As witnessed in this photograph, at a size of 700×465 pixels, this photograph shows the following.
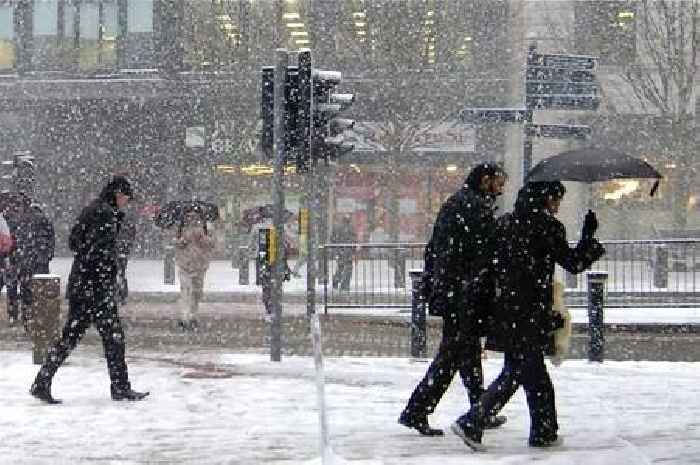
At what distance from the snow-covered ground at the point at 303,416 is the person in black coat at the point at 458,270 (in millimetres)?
359

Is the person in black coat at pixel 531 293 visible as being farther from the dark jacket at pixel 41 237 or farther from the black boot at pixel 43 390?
the dark jacket at pixel 41 237

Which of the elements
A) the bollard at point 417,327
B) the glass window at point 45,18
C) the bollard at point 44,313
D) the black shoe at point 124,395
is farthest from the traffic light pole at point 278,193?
the glass window at point 45,18

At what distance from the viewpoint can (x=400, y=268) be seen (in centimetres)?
1738

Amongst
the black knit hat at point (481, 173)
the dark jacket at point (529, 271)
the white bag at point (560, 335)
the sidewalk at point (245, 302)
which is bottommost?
the sidewalk at point (245, 302)

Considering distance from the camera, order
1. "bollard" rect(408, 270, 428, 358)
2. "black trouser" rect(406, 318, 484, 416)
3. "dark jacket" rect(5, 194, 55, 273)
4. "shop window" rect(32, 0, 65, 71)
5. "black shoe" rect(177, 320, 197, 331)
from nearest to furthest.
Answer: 1. "black trouser" rect(406, 318, 484, 416)
2. "bollard" rect(408, 270, 428, 358)
3. "dark jacket" rect(5, 194, 55, 273)
4. "black shoe" rect(177, 320, 197, 331)
5. "shop window" rect(32, 0, 65, 71)

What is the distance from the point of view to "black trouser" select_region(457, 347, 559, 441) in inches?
262

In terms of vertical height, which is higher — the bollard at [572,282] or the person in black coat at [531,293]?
the person in black coat at [531,293]

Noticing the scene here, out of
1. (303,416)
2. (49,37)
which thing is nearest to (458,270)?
(303,416)

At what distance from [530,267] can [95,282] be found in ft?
11.9

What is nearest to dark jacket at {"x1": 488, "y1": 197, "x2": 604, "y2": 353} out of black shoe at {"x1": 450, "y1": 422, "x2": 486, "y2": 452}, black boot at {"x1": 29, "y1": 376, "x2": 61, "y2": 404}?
black shoe at {"x1": 450, "y1": 422, "x2": 486, "y2": 452}

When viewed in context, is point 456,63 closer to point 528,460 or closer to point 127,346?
point 127,346

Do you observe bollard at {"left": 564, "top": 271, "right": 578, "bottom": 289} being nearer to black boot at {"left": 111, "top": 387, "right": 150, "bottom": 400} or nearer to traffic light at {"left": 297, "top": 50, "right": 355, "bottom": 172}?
traffic light at {"left": 297, "top": 50, "right": 355, "bottom": 172}

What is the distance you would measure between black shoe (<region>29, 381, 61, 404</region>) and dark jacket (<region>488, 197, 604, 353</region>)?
385 centimetres

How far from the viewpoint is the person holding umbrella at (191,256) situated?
14406mm
